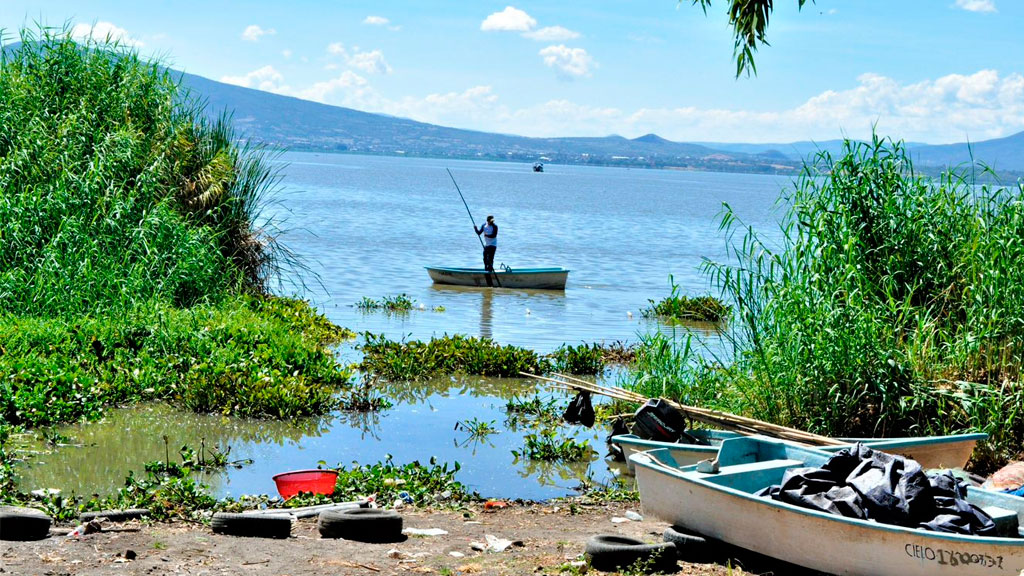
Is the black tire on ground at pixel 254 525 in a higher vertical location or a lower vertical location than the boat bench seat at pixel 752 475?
lower

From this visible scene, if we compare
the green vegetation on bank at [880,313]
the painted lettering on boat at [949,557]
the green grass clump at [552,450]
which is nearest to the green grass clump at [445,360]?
the green vegetation on bank at [880,313]

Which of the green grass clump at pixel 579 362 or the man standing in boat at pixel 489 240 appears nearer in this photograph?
the green grass clump at pixel 579 362

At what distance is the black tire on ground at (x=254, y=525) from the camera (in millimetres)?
7480

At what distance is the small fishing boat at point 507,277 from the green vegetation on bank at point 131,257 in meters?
8.55

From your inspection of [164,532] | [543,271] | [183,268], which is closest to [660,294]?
[543,271]

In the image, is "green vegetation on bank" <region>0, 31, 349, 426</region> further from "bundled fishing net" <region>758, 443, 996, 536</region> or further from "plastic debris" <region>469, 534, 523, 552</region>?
"bundled fishing net" <region>758, 443, 996, 536</region>

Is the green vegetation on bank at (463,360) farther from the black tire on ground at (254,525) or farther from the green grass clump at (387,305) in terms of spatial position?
the black tire on ground at (254,525)

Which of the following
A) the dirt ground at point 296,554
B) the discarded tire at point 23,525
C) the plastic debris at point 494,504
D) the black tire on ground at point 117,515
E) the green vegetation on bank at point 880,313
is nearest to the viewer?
the dirt ground at point 296,554

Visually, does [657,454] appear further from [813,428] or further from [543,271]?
[543,271]

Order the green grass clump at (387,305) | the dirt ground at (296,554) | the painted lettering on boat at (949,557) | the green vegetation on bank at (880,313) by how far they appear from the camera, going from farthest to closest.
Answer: the green grass clump at (387,305), the green vegetation on bank at (880,313), the dirt ground at (296,554), the painted lettering on boat at (949,557)

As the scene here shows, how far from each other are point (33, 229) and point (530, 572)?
10618 mm

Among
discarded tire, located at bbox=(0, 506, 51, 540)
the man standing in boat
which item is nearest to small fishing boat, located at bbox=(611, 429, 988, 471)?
A: discarded tire, located at bbox=(0, 506, 51, 540)

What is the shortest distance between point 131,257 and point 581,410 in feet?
24.8

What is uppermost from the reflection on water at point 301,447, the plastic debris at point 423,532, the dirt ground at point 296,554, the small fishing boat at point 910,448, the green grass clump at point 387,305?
the small fishing boat at point 910,448
